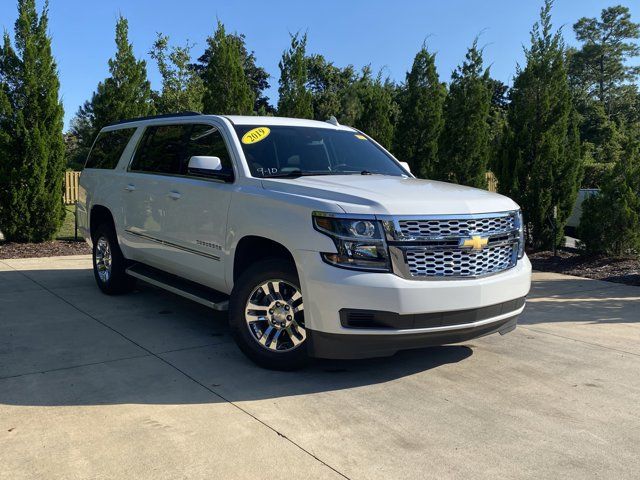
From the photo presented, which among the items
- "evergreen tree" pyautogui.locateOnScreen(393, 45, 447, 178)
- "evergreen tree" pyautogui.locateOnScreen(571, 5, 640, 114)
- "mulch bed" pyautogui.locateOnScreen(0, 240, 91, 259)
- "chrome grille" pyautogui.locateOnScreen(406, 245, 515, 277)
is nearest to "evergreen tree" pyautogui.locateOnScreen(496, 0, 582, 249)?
"evergreen tree" pyautogui.locateOnScreen(393, 45, 447, 178)

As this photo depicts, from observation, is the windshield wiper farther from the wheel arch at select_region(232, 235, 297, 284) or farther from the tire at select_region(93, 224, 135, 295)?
the tire at select_region(93, 224, 135, 295)

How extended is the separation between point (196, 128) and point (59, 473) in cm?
348

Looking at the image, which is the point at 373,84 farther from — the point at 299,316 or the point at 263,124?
the point at 299,316

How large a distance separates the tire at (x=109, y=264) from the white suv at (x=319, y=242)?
869 mm

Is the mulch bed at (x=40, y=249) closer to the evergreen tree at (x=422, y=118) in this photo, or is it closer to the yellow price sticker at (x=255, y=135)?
the yellow price sticker at (x=255, y=135)

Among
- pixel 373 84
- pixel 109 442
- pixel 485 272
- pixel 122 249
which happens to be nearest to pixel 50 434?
pixel 109 442

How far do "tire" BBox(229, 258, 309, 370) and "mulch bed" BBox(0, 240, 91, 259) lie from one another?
7320mm

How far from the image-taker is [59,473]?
2.87 m

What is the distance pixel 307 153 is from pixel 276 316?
166 cm

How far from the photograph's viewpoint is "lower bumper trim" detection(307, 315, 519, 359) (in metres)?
3.86

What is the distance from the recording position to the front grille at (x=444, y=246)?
3854 millimetres

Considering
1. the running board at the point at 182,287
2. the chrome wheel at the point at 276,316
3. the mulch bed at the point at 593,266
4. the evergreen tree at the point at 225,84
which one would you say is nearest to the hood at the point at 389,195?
the chrome wheel at the point at 276,316

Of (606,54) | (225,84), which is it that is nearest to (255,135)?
(225,84)

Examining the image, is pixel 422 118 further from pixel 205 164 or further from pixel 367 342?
pixel 367 342
